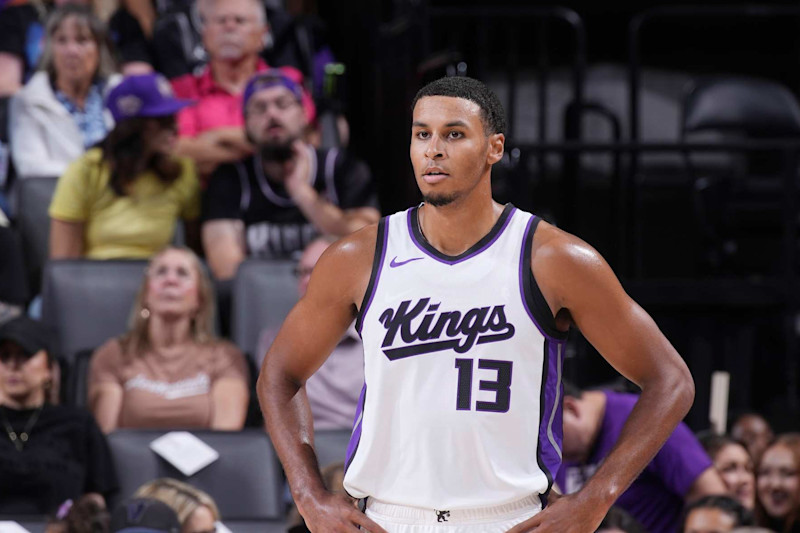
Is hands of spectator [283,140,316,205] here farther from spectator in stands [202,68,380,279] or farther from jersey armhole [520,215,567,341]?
jersey armhole [520,215,567,341]

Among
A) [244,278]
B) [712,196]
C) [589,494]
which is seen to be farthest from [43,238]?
[589,494]

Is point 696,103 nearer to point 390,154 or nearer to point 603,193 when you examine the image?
point 603,193

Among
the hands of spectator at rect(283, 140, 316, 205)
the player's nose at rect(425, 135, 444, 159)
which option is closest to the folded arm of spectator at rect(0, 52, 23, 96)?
the hands of spectator at rect(283, 140, 316, 205)

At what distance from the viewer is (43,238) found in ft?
20.4

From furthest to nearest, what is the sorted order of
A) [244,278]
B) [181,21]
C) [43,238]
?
[181,21]
[43,238]
[244,278]

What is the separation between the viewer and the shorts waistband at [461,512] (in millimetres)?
2588

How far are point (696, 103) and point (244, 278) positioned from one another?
2799mm

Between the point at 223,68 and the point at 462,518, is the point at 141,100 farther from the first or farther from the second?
the point at 462,518

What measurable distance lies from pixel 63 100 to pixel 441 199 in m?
4.26

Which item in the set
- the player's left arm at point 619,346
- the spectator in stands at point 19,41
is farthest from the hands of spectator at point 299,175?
the player's left arm at point 619,346

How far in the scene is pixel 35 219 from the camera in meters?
6.19

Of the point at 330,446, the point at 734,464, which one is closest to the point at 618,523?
the point at 734,464

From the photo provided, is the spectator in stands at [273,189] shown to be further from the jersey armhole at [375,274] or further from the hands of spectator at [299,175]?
the jersey armhole at [375,274]

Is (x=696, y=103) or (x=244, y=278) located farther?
(x=696, y=103)
